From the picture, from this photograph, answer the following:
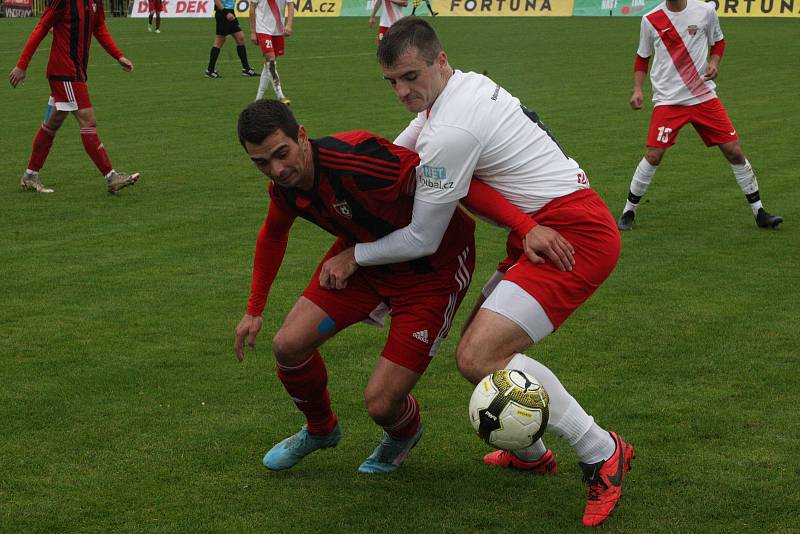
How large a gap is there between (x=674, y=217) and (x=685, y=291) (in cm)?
253

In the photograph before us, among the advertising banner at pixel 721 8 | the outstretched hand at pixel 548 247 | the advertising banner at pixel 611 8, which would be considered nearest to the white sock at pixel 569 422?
the outstretched hand at pixel 548 247

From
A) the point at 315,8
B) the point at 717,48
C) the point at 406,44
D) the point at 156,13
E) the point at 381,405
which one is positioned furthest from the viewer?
the point at 315,8

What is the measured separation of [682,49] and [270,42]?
10.3 meters

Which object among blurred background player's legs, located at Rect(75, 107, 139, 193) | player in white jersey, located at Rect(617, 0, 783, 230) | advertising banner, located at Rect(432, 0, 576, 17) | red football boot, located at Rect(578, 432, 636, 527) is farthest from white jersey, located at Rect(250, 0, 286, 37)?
advertising banner, located at Rect(432, 0, 576, 17)

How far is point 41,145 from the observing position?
11.9 m

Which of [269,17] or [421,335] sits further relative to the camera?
[269,17]

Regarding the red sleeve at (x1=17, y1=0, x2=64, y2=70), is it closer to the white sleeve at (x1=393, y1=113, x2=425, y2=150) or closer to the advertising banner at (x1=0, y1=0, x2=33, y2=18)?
the white sleeve at (x1=393, y1=113, x2=425, y2=150)

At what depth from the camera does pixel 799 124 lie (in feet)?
50.8

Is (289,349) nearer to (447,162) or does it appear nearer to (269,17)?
(447,162)

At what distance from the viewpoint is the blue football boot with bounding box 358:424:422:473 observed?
5.19 m

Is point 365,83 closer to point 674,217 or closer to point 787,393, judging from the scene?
point 674,217

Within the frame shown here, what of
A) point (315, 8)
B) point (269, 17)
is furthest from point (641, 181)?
point (315, 8)

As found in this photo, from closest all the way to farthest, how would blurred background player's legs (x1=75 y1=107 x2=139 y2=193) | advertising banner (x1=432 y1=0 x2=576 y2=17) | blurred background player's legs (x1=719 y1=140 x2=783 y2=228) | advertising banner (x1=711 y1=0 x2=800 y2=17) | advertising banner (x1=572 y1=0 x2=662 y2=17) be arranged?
blurred background player's legs (x1=719 y1=140 x2=783 y2=228)
blurred background player's legs (x1=75 y1=107 x2=139 y2=193)
advertising banner (x1=711 y1=0 x2=800 y2=17)
advertising banner (x1=572 y1=0 x2=662 y2=17)
advertising banner (x1=432 y1=0 x2=576 y2=17)

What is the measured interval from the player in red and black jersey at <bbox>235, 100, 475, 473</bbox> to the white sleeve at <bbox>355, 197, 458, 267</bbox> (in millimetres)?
131
